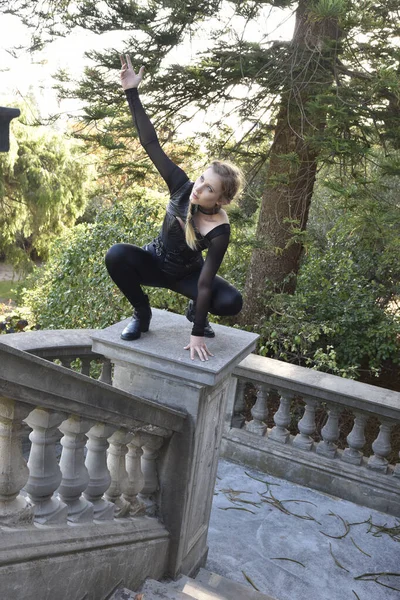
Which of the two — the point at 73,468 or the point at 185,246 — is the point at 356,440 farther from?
the point at 73,468

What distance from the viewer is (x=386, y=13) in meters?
5.76

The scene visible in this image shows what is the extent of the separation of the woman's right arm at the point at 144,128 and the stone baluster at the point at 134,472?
50.3 inches

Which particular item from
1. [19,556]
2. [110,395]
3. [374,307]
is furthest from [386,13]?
[19,556]

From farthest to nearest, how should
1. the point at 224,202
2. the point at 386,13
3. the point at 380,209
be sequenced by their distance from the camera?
1. the point at 386,13
2. the point at 380,209
3. the point at 224,202

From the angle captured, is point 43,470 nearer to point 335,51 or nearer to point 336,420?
point 336,420

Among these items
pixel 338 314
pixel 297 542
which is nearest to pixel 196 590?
pixel 297 542

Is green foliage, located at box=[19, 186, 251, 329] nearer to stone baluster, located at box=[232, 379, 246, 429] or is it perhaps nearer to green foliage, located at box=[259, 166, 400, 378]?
green foliage, located at box=[259, 166, 400, 378]

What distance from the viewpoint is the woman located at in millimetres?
2617

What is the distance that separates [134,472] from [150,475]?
0.18 meters

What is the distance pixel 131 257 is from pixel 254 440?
7.78 feet

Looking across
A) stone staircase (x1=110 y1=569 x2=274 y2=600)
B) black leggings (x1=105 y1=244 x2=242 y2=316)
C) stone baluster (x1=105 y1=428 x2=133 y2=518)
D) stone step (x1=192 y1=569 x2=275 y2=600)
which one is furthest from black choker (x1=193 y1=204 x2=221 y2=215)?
stone step (x1=192 y1=569 x2=275 y2=600)

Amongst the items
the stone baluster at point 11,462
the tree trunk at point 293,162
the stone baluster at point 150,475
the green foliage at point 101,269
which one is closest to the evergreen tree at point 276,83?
the tree trunk at point 293,162

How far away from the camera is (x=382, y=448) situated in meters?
Answer: 4.09

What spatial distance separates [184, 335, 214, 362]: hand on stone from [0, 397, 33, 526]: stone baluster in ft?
3.16
